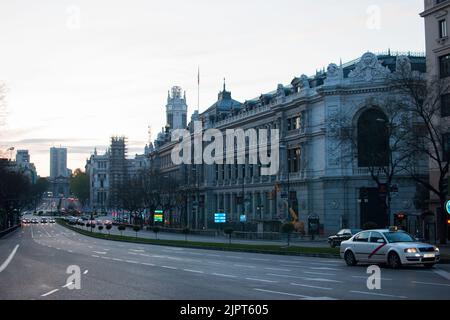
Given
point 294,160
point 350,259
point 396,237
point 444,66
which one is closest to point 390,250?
point 396,237

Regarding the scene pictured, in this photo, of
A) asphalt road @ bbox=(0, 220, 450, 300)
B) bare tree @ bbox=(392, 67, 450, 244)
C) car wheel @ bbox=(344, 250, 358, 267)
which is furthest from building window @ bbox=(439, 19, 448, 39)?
asphalt road @ bbox=(0, 220, 450, 300)

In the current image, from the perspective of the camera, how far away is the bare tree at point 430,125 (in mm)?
38844

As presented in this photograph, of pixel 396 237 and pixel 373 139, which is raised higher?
pixel 373 139

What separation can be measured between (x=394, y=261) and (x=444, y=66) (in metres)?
27.1

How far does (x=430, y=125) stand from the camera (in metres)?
47.6

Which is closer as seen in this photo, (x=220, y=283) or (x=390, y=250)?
(x=220, y=283)

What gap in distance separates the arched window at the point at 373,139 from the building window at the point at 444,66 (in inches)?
208

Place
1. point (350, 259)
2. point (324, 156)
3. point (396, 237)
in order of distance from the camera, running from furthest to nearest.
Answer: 1. point (324, 156)
2. point (350, 259)
3. point (396, 237)

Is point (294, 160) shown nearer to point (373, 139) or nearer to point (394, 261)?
point (373, 139)

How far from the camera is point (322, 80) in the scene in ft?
236

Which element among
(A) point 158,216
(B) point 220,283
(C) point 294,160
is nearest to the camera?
(B) point 220,283

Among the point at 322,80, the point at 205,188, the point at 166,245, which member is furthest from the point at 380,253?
the point at 205,188
